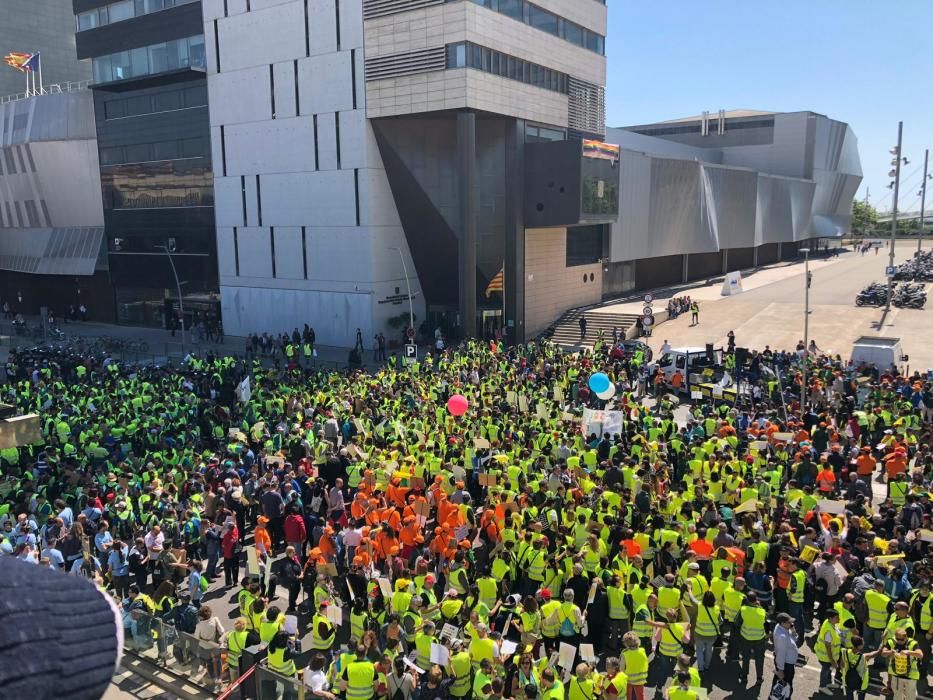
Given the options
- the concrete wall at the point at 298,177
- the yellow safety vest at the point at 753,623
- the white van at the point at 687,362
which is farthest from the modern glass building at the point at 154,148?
the yellow safety vest at the point at 753,623

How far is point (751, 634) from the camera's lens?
1053 cm

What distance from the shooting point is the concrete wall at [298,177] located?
42500mm

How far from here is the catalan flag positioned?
44.1m

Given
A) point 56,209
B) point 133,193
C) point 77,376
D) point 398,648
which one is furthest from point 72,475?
point 56,209

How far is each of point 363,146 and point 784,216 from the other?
58.7 metres

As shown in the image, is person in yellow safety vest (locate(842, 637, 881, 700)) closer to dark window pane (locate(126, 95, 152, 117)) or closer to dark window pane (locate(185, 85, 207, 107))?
dark window pane (locate(185, 85, 207, 107))

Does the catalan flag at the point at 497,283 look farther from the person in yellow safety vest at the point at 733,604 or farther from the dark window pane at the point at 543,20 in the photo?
the person in yellow safety vest at the point at 733,604

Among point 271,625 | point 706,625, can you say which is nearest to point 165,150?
point 271,625

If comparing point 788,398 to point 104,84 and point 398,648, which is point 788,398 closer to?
point 398,648

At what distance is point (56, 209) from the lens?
56.6 metres

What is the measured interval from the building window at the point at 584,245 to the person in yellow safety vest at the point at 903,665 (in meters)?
40.4

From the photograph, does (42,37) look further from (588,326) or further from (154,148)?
(588,326)

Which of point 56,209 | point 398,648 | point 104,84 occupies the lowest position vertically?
point 398,648

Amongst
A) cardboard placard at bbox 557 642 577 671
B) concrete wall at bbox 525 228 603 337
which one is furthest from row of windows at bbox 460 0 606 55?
cardboard placard at bbox 557 642 577 671
